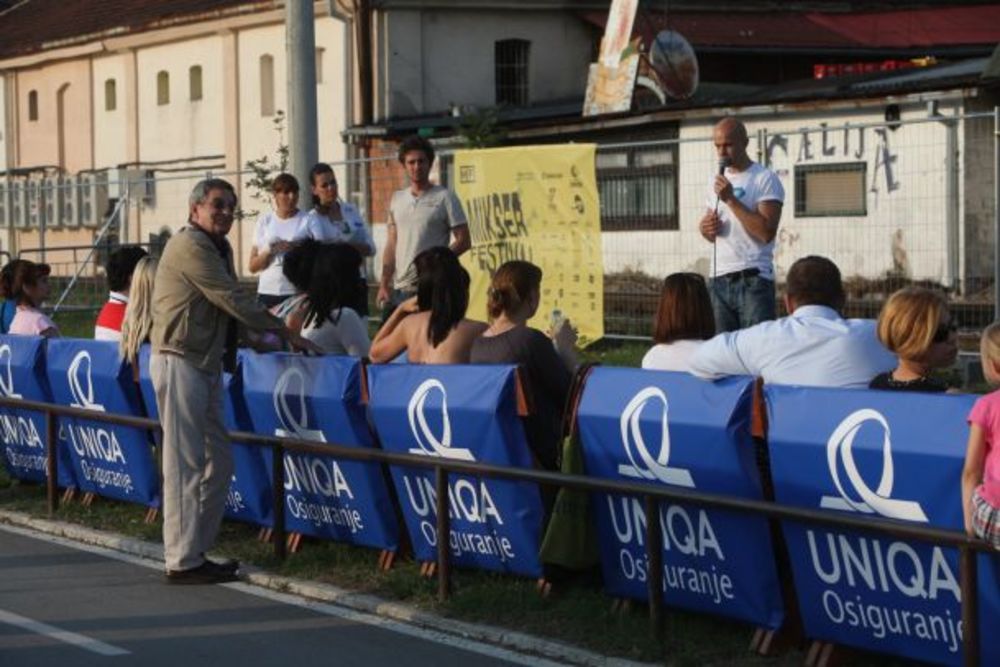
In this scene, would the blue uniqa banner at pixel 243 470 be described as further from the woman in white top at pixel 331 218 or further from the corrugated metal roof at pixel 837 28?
the corrugated metal roof at pixel 837 28

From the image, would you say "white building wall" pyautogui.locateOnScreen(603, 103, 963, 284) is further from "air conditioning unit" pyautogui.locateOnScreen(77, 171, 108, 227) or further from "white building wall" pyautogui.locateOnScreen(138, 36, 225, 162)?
"white building wall" pyautogui.locateOnScreen(138, 36, 225, 162)

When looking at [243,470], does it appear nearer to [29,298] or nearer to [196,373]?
[196,373]

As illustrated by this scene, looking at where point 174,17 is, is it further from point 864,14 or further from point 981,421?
point 981,421

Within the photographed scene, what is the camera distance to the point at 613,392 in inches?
335

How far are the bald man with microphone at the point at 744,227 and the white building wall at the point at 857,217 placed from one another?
4262 mm

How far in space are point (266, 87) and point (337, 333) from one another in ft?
106

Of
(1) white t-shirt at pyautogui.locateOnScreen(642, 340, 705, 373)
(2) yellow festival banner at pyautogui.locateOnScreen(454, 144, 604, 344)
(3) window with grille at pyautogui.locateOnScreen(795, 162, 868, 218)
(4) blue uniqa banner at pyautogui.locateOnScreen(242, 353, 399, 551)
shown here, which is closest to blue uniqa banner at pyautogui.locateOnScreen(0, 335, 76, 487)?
(4) blue uniqa banner at pyautogui.locateOnScreen(242, 353, 399, 551)

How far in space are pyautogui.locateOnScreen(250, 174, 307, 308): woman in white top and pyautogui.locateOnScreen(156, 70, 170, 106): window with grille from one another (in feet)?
107

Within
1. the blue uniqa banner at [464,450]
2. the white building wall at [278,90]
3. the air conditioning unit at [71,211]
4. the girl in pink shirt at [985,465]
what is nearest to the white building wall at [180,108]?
the white building wall at [278,90]

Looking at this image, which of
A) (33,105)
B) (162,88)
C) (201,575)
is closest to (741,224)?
(201,575)

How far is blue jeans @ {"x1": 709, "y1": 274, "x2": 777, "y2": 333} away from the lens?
11852mm

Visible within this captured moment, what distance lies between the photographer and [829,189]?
22594mm

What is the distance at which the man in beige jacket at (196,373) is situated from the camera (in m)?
10.1

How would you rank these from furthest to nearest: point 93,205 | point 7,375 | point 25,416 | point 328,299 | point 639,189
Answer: point 93,205, point 639,189, point 7,375, point 25,416, point 328,299
